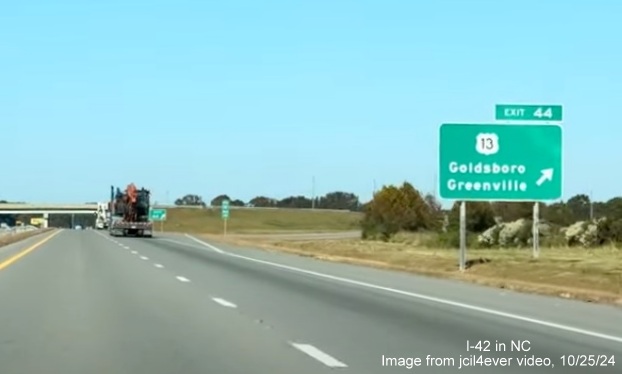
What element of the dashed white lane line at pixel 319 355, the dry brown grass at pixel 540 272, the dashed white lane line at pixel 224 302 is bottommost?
the dashed white lane line at pixel 319 355

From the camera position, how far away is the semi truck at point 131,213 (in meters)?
86.2

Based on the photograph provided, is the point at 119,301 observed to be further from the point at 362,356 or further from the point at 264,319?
the point at 362,356

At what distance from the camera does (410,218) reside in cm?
10425

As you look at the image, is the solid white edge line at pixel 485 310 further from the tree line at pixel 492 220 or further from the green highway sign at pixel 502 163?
the tree line at pixel 492 220

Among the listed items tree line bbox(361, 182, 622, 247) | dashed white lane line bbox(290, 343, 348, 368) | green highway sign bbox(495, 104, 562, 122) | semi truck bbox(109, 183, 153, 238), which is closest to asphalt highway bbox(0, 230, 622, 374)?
dashed white lane line bbox(290, 343, 348, 368)

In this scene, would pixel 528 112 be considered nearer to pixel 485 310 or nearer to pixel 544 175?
pixel 544 175

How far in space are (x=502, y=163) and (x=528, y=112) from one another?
1.94 metres

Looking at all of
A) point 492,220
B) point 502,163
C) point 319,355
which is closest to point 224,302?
point 319,355

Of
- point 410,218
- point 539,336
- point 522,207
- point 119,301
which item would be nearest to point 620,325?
point 539,336

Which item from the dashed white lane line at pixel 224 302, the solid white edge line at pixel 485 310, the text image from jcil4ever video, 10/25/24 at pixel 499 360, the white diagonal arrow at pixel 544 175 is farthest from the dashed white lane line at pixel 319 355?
the white diagonal arrow at pixel 544 175

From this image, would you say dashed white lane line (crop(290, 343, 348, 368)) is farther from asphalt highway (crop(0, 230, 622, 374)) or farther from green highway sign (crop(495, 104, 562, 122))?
green highway sign (crop(495, 104, 562, 122))

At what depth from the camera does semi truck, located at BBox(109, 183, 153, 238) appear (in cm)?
8625

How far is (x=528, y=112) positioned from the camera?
115 ft

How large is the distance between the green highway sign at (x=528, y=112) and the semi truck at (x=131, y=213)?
179 ft
